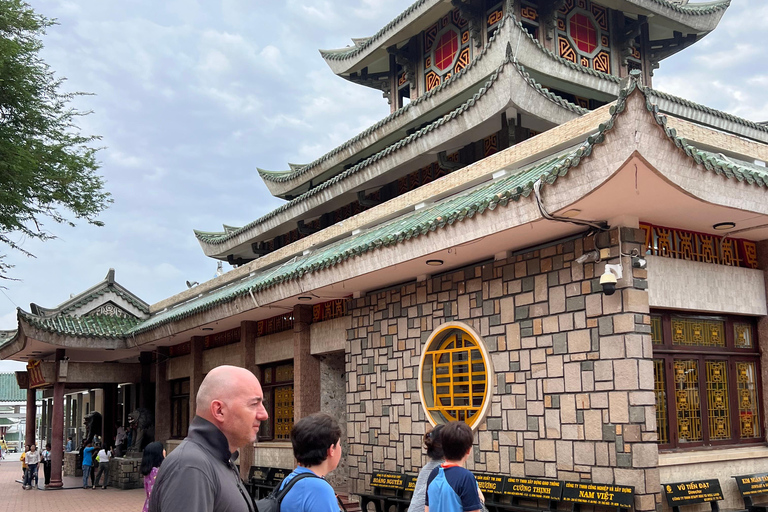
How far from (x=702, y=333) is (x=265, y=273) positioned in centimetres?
1000

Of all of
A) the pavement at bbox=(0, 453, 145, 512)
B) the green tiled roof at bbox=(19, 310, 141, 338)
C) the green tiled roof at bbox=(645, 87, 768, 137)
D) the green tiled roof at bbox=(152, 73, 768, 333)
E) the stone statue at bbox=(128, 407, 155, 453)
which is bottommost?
the pavement at bbox=(0, 453, 145, 512)

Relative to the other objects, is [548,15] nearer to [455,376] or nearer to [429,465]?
[455,376]

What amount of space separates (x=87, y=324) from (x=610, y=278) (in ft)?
54.9

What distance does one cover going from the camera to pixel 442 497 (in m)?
4.70

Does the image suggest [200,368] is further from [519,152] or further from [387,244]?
[519,152]

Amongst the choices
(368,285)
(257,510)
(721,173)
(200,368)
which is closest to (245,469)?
(200,368)

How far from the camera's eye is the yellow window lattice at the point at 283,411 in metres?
15.0

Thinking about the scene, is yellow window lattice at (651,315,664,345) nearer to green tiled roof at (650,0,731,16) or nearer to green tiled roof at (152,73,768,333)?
green tiled roof at (152,73,768,333)

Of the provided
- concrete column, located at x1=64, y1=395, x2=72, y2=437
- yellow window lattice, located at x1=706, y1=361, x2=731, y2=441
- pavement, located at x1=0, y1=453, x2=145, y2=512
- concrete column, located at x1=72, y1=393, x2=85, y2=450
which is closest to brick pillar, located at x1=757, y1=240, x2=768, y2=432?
yellow window lattice, located at x1=706, y1=361, x2=731, y2=441

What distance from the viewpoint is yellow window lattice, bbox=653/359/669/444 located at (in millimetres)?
8312

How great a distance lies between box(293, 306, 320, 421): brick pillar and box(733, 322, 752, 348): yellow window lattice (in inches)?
300

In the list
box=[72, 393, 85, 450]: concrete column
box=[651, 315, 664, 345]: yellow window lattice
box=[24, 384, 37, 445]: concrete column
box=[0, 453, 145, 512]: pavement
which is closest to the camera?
box=[651, 315, 664, 345]: yellow window lattice

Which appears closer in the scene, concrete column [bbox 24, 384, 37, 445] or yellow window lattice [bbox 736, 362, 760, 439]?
yellow window lattice [bbox 736, 362, 760, 439]

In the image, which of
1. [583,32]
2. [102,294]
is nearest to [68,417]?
[102,294]
